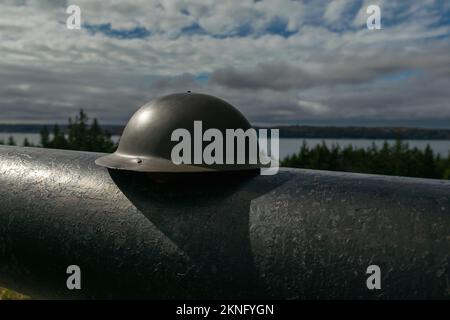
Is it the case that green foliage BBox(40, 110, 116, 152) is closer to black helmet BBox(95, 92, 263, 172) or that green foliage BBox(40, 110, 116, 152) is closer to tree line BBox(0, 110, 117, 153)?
tree line BBox(0, 110, 117, 153)

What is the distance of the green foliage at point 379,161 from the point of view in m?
55.7

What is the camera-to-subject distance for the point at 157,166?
7.50 ft

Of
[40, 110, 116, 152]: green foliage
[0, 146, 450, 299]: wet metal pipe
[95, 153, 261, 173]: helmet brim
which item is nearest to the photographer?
[0, 146, 450, 299]: wet metal pipe

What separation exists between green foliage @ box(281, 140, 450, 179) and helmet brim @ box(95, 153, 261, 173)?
171 feet

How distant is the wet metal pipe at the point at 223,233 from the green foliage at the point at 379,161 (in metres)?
52.0

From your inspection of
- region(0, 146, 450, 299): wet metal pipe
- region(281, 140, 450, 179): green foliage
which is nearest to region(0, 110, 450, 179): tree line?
region(281, 140, 450, 179): green foliage

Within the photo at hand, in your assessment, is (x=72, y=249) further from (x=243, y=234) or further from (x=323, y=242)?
(x=323, y=242)

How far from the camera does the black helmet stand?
2.31m

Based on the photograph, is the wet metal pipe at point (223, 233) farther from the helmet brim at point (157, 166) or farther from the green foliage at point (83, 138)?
the green foliage at point (83, 138)

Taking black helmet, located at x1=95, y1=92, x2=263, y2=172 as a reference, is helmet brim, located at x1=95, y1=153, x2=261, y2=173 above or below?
below

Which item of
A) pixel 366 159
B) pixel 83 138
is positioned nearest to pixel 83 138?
pixel 83 138

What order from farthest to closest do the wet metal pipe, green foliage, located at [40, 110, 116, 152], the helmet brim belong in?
1. green foliage, located at [40, 110, 116, 152]
2. the helmet brim
3. the wet metal pipe

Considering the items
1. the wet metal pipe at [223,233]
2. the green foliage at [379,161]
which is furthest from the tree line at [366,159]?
the wet metal pipe at [223,233]

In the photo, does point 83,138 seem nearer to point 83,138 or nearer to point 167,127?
point 83,138
